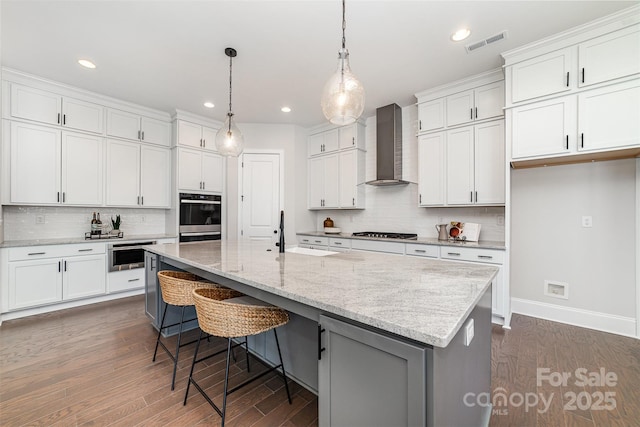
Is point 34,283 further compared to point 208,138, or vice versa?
point 208,138

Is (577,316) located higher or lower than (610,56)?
lower

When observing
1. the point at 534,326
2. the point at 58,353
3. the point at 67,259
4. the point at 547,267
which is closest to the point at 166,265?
the point at 58,353

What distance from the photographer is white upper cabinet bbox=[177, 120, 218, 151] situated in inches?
174

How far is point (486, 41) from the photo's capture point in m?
2.60

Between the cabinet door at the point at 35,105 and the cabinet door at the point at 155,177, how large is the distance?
39.8 inches

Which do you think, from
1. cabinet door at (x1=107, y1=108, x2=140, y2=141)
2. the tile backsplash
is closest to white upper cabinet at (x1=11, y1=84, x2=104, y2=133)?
cabinet door at (x1=107, y1=108, x2=140, y2=141)

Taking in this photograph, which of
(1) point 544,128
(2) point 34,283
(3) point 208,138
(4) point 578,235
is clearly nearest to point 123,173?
(3) point 208,138

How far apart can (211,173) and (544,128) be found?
463 centimetres

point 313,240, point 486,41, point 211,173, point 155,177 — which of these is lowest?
point 313,240

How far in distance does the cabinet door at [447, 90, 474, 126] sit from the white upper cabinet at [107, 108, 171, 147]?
14.1ft

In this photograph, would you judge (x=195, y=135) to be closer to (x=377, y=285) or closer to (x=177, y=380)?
(x=177, y=380)

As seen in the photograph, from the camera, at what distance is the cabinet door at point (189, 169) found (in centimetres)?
439

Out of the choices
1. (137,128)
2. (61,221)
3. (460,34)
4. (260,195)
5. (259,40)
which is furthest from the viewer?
(260,195)

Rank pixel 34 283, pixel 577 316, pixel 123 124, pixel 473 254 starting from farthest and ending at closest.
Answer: pixel 123 124 → pixel 34 283 → pixel 473 254 → pixel 577 316
